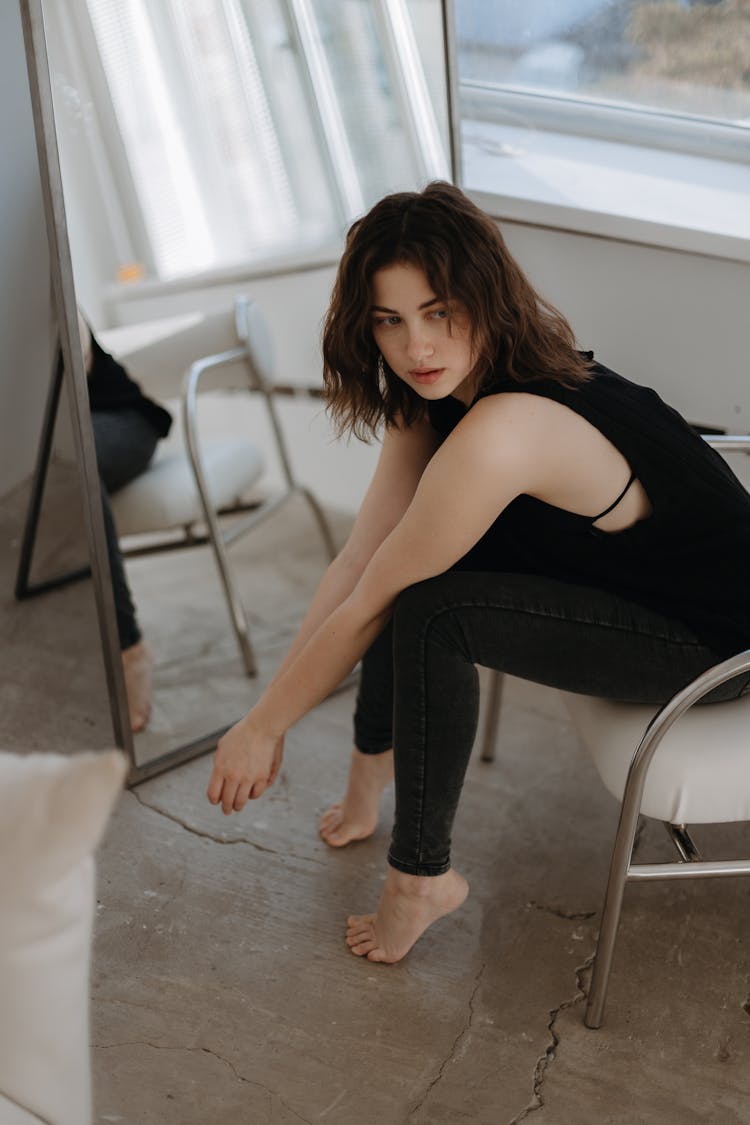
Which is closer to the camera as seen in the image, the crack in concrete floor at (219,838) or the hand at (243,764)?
the hand at (243,764)

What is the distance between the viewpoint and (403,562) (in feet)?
4.52

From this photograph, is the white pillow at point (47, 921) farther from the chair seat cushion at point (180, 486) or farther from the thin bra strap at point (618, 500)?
the chair seat cushion at point (180, 486)

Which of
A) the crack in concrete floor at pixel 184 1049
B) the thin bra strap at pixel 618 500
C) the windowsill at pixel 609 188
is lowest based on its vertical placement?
the crack in concrete floor at pixel 184 1049

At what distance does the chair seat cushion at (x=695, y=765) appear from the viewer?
1.29 meters

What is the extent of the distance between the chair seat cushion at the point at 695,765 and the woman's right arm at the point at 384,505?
0.40 metres

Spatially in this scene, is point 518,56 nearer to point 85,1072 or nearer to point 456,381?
point 456,381

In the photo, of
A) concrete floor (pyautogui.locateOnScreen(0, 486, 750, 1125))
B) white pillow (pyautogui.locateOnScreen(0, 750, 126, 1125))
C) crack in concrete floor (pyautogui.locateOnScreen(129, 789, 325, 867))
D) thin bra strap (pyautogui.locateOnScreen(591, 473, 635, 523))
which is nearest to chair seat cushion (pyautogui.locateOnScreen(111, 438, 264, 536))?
concrete floor (pyautogui.locateOnScreen(0, 486, 750, 1125))

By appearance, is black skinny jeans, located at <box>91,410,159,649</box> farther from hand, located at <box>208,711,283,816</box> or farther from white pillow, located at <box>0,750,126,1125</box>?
white pillow, located at <box>0,750,126,1125</box>

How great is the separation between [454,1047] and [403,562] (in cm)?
58

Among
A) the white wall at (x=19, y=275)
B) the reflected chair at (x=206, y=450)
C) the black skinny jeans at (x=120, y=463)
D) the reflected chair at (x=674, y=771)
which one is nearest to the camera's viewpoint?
the reflected chair at (x=674, y=771)

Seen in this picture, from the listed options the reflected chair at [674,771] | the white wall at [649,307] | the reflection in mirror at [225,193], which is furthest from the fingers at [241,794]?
the white wall at [649,307]

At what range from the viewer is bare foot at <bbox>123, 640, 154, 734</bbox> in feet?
6.56

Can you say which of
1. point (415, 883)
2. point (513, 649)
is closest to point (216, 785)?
point (415, 883)

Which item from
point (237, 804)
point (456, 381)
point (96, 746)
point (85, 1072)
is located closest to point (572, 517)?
point (456, 381)
